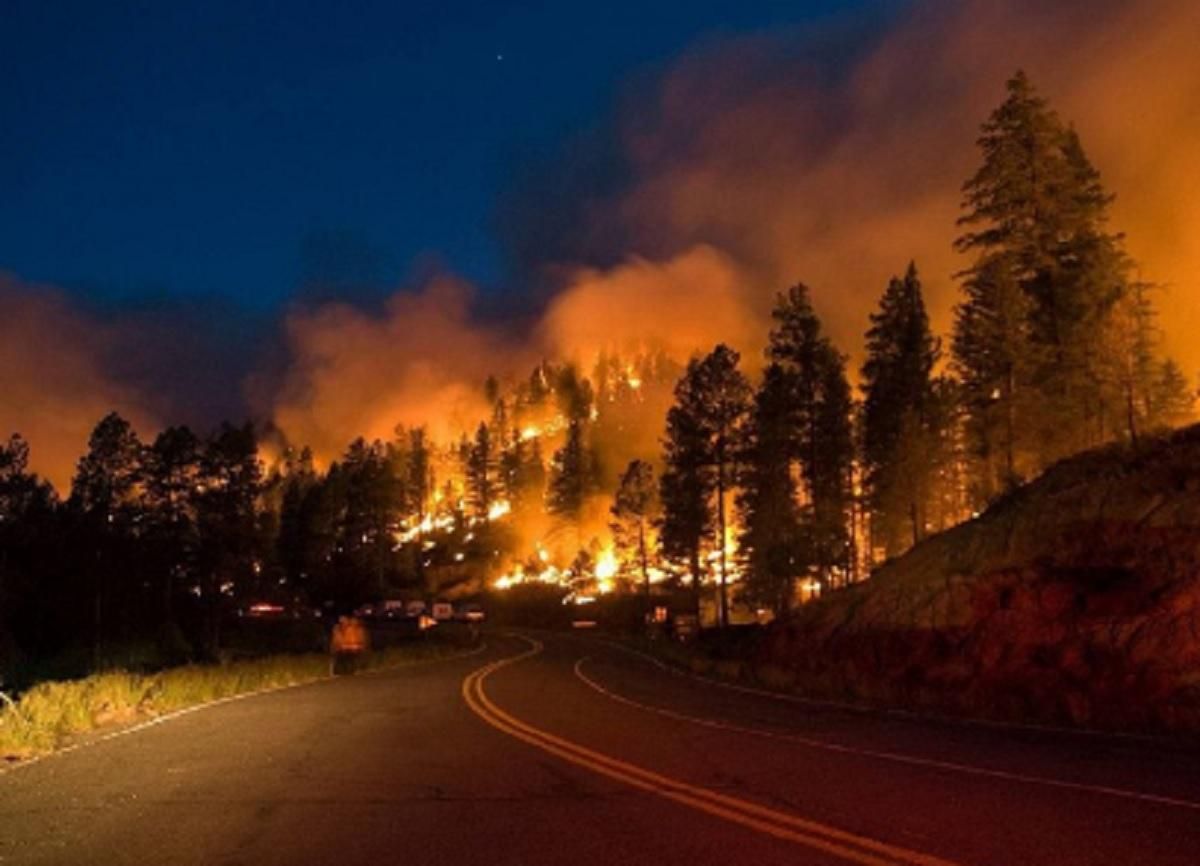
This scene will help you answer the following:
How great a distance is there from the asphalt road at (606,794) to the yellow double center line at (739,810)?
0.12 ft

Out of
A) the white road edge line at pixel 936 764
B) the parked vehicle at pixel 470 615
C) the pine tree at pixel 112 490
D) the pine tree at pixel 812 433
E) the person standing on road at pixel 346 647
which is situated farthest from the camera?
the parked vehicle at pixel 470 615

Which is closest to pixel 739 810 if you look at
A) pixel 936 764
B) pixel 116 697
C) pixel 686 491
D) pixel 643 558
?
pixel 936 764

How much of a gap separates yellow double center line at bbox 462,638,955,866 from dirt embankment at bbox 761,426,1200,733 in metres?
9.10

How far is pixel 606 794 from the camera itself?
11.1 meters

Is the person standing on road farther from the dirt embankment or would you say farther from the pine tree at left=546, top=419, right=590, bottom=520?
the pine tree at left=546, top=419, right=590, bottom=520

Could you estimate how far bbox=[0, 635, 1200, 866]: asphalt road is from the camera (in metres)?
8.49

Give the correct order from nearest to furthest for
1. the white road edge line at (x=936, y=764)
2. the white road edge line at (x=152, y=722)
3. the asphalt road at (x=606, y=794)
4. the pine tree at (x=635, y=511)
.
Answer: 1. the asphalt road at (x=606, y=794)
2. the white road edge line at (x=936, y=764)
3. the white road edge line at (x=152, y=722)
4. the pine tree at (x=635, y=511)

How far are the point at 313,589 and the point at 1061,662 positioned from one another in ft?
362

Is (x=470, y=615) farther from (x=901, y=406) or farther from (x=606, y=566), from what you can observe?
(x=901, y=406)

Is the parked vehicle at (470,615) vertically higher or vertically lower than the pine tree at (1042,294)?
lower

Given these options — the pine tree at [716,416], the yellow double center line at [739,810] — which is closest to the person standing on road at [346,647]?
the yellow double center line at [739,810]

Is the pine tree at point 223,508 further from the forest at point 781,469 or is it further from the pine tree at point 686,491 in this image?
the pine tree at point 686,491

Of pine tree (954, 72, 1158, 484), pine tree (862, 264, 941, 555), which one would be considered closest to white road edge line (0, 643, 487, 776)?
pine tree (954, 72, 1158, 484)

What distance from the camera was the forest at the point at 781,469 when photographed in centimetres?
4312
